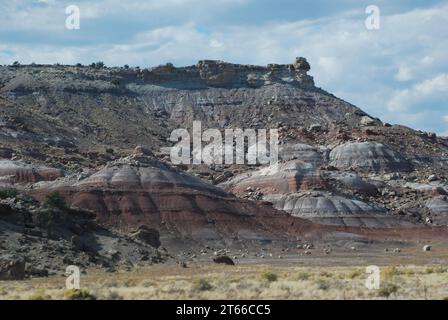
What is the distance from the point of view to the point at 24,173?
10325cm

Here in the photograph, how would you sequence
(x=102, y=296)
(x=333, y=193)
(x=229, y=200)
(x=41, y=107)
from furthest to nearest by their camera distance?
1. (x=41, y=107)
2. (x=333, y=193)
3. (x=229, y=200)
4. (x=102, y=296)

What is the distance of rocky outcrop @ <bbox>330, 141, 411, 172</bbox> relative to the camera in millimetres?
163500

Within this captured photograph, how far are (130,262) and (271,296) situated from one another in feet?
114

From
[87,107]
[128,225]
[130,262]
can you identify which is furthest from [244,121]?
[130,262]

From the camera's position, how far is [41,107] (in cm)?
17900

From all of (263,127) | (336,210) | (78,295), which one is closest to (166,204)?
(336,210)

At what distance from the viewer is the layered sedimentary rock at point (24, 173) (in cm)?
10075

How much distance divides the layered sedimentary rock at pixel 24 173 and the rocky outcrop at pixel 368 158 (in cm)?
7060

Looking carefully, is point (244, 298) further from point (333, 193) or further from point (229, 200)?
point (333, 193)

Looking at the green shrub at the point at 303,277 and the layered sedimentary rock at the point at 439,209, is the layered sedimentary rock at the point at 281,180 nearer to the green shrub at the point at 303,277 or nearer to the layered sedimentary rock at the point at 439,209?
the layered sedimentary rock at the point at 439,209

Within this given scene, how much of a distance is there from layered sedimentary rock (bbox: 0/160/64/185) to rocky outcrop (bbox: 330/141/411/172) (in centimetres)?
7060

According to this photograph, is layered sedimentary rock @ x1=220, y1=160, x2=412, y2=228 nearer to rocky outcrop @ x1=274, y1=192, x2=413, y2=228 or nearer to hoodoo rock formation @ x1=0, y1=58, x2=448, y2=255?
rocky outcrop @ x1=274, y1=192, x2=413, y2=228

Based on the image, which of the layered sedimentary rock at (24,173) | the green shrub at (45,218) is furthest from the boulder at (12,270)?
the layered sedimentary rock at (24,173)

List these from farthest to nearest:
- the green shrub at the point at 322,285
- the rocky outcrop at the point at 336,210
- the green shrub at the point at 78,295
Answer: the rocky outcrop at the point at 336,210 → the green shrub at the point at 322,285 → the green shrub at the point at 78,295
